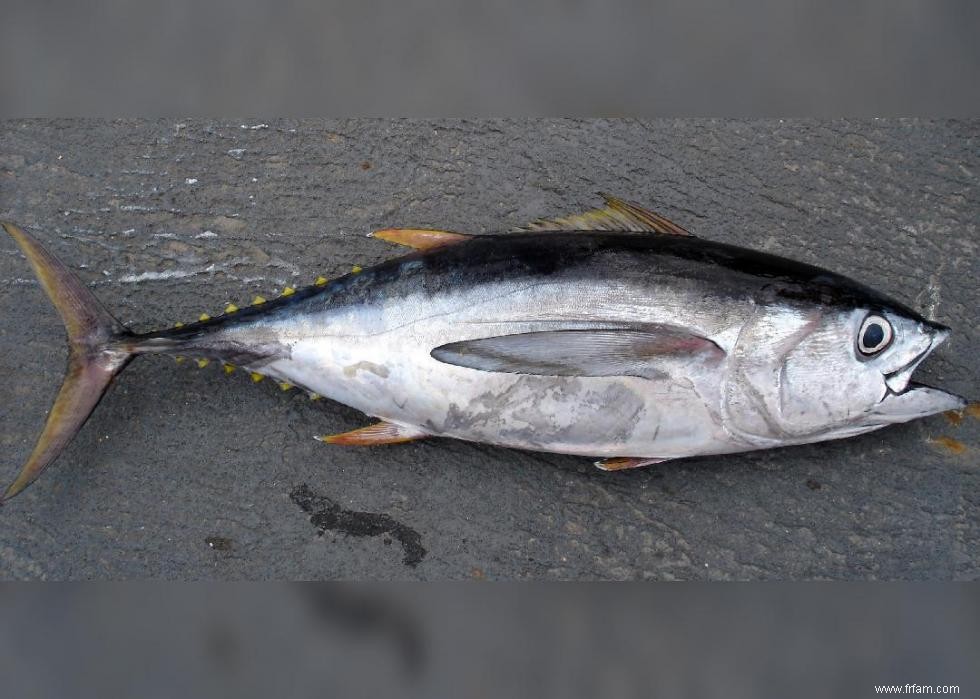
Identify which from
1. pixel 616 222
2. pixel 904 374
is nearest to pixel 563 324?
pixel 616 222

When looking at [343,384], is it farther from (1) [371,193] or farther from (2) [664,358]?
(2) [664,358]

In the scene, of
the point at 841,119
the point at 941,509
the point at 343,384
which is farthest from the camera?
the point at 841,119

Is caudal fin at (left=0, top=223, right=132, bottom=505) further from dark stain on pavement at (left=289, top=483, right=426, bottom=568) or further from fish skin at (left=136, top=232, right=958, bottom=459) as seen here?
dark stain on pavement at (left=289, top=483, right=426, bottom=568)

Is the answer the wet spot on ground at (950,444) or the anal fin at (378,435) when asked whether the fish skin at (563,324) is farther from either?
the wet spot on ground at (950,444)

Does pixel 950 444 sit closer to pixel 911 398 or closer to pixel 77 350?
pixel 911 398

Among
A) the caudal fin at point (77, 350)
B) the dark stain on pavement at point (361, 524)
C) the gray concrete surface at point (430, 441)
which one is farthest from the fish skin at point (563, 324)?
the caudal fin at point (77, 350)

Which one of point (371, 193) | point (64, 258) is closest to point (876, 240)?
point (371, 193)

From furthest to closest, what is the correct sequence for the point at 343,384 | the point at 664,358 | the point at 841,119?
the point at 841,119 < the point at 343,384 < the point at 664,358
